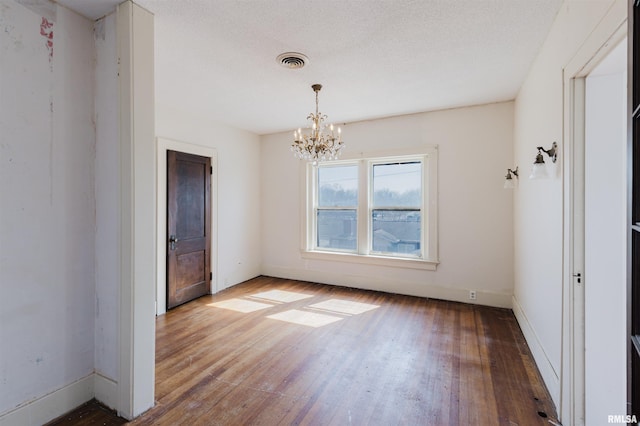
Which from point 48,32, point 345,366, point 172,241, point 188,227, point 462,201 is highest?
point 48,32

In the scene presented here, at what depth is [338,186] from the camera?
5031mm

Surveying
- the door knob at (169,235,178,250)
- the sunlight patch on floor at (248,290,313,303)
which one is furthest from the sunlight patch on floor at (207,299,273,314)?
the door knob at (169,235,178,250)

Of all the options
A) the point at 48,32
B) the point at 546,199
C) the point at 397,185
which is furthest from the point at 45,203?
the point at 397,185

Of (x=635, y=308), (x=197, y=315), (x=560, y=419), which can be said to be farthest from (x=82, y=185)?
(x=560, y=419)

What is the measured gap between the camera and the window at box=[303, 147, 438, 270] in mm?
4309

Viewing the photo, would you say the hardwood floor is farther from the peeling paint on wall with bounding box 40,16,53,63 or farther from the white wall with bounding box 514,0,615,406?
the peeling paint on wall with bounding box 40,16,53,63

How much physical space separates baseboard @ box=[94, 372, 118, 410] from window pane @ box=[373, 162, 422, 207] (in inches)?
150

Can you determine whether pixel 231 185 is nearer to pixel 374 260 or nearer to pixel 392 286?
pixel 374 260

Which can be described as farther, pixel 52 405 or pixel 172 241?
pixel 172 241

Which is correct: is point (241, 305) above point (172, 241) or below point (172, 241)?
below

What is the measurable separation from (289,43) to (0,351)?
9.11ft

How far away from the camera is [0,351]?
5.50 feet

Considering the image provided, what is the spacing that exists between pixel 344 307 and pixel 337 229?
1.51m

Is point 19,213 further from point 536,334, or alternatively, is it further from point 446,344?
point 536,334
